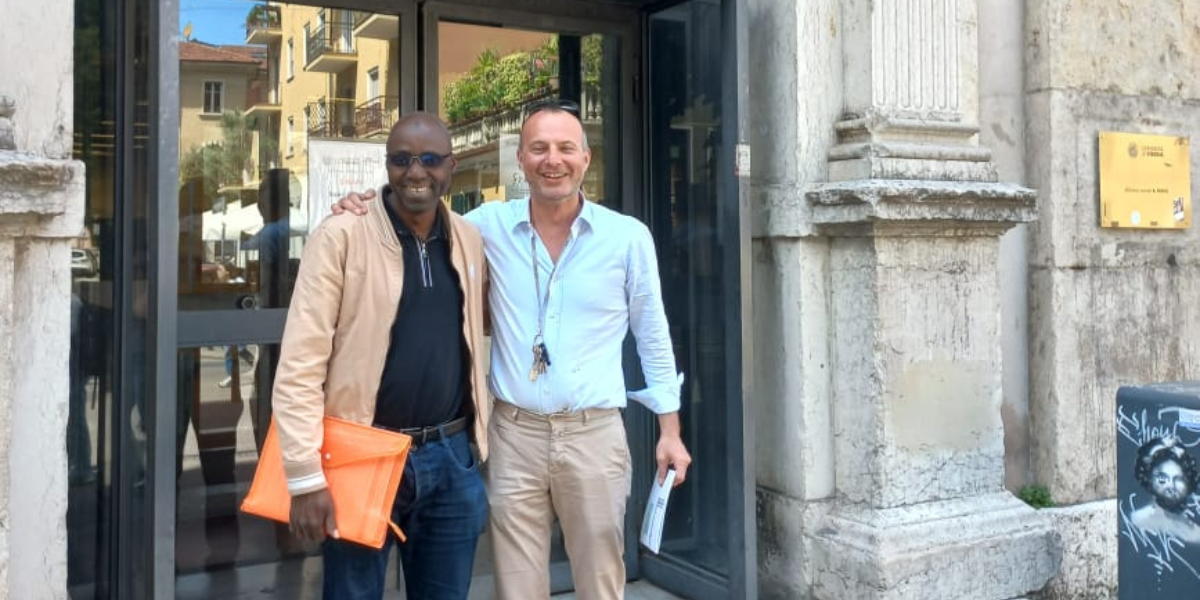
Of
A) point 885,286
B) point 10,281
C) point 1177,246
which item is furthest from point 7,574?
point 1177,246

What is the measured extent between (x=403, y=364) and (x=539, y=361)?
0.41 metres

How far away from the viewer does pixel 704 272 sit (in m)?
4.79

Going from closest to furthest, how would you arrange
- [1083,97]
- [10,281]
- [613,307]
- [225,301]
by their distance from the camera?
1. [10,281]
2. [613,307]
3. [225,301]
4. [1083,97]

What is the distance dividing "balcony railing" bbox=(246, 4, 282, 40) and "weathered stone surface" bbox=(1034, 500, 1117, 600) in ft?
13.0

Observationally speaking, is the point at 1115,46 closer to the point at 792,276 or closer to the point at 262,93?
the point at 792,276

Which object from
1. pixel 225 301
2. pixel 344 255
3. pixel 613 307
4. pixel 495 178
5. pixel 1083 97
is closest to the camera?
pixel 344 255

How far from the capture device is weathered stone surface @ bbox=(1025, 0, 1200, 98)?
526 cm

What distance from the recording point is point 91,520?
13.0 feet

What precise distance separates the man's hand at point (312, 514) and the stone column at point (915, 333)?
2385mm

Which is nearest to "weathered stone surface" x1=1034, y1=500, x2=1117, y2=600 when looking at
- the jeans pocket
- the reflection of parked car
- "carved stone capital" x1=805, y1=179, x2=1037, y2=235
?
"carved stone capital" x1=805, y1=179, x2=1037, y2=235

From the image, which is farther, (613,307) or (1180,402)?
(1180,402)

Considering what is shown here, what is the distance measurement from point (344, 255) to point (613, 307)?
32.3 inches

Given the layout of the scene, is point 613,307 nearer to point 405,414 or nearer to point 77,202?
point 405,414

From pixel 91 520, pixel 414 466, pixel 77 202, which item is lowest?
pixel 91 520
